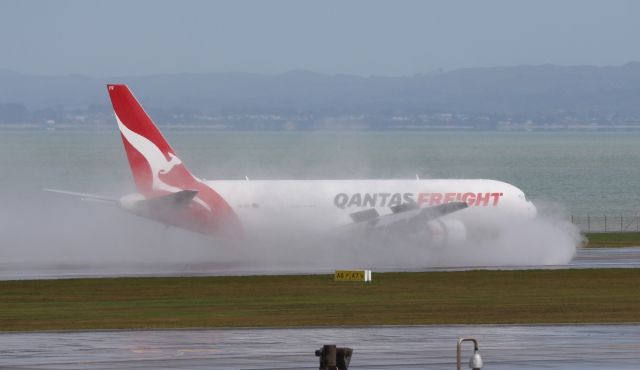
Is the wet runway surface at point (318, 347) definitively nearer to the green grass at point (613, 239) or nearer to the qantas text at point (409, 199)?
the qantas text at point (409, 199)

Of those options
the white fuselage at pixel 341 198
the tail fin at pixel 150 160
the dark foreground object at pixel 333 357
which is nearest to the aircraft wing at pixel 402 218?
the white fuselage at pixel 341 198

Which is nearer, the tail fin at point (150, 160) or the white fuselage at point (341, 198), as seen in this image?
the tail fin at point (150, 160)

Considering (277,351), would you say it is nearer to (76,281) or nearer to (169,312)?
(169,312)

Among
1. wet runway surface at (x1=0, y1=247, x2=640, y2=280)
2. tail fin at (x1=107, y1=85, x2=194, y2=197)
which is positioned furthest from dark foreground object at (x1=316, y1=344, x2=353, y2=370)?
tail fin at (x1=107, y1=85, x2=194, y2=197)

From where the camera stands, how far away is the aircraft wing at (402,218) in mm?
89250

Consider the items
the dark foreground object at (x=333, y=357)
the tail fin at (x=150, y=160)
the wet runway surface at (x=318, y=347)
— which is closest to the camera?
the dark foreground object at (x=333, y=357)

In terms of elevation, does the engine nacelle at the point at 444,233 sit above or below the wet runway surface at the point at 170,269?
above

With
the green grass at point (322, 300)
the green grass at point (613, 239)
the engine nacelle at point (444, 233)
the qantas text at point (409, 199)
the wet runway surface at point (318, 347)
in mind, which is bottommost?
the wet runway surface at point (318, 347)

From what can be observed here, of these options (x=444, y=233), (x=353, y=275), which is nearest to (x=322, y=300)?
(x=353, y=275)

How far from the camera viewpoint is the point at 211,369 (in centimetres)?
3919

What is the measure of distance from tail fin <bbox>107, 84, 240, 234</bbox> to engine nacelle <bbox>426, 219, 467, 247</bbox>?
12040mm

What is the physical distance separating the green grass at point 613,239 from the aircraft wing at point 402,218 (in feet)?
50.3

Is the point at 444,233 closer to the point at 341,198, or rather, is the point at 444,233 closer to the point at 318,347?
the point at 341,198

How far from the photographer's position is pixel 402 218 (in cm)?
8956
